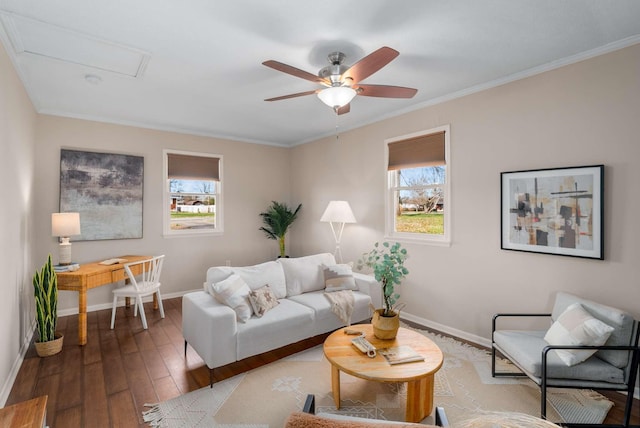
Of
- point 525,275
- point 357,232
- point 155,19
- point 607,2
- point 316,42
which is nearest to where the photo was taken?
point 607,2

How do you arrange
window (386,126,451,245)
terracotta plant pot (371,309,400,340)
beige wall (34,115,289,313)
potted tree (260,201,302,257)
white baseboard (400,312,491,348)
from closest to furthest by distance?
terracotta plant pot (371,309,400,340) → white baseboard (400,312,491,348) → window (386,126,451,245) → beige wall (34,115,289,313) → potted tree (260,201,302,257)

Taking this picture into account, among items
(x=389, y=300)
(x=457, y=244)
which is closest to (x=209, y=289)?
(x=389, y=300)

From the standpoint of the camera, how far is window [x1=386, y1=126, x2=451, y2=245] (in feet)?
12.0

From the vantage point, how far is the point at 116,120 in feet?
14.4

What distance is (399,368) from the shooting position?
2062 millimetres

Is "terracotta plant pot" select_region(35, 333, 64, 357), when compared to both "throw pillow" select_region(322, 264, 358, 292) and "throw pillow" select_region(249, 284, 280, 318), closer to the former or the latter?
"throw pillow" select_region(249, 284, 280, 318)

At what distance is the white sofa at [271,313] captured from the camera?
8.46 ft

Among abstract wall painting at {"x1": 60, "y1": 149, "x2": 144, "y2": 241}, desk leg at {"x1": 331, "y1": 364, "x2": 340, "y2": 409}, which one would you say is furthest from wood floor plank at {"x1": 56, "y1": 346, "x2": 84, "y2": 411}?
desk leg at {"x1": 331, "y1": 364, "x2": 340, "y2": 409}

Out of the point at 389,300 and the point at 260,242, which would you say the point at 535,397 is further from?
the point at 260,242

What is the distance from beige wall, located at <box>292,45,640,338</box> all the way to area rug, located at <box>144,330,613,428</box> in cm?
77

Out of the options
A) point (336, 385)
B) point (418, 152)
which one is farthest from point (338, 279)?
point (418, 152)

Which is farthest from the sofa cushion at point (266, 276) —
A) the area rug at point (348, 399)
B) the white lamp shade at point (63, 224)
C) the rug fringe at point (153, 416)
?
the white lamp shade at point (63, 224)

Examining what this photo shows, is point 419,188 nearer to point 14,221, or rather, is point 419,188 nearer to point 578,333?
point 578,333

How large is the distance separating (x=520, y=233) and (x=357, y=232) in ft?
7.19
